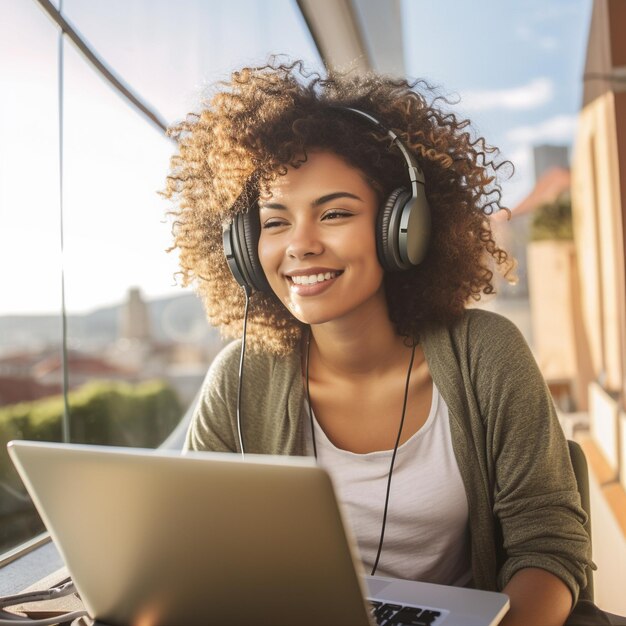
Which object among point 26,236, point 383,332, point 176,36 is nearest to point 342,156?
point 383,332

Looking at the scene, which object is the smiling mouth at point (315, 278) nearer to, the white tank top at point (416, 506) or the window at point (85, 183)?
the white tank top at point (416, 506)

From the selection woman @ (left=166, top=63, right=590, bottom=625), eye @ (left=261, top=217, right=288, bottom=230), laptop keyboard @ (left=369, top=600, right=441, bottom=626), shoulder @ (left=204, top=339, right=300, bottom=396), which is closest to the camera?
laptop keyboard @ (left=369, top=600, right=441, bottom=626)

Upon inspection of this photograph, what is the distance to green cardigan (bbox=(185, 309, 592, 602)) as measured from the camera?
107 cm

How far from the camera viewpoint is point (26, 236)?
1.51 metres

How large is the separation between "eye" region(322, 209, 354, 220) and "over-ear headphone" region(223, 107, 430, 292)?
0.06m

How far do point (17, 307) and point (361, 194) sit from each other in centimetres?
86

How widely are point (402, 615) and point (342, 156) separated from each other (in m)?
0.78

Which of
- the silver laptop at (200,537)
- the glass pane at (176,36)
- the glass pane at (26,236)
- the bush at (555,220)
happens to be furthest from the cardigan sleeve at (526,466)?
the bush at (555,220)

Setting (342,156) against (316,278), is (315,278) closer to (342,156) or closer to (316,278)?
(316,278)

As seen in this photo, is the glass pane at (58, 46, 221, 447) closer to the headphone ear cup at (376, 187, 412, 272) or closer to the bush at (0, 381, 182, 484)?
the bush at (0, 381, 182, 484)

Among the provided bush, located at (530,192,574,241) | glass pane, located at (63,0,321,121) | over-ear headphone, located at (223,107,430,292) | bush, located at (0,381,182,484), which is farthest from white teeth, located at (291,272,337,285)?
bush, located at (530,192,574,241)

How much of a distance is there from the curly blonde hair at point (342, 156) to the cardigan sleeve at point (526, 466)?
0.58ft

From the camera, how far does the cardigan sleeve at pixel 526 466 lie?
1.04 m

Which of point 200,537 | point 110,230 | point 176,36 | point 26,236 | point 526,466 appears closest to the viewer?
point 200,537
